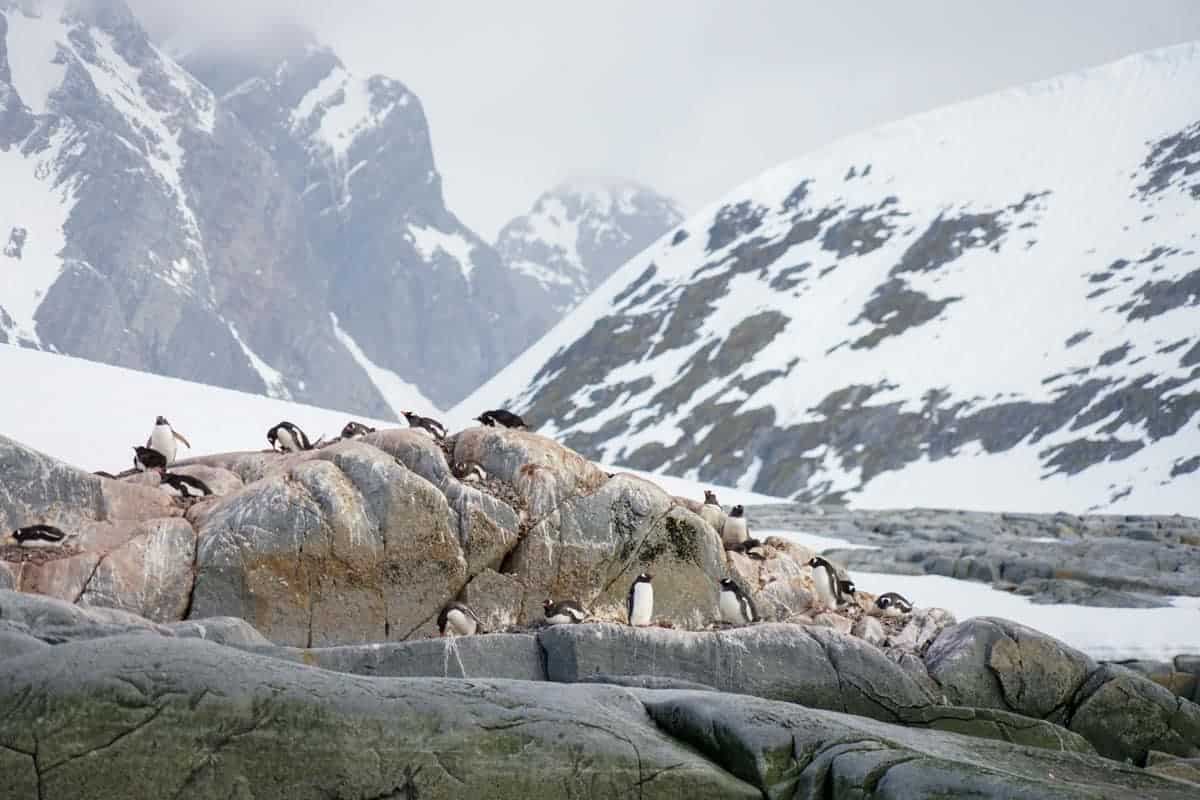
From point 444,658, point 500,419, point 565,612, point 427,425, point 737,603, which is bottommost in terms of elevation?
point 444,658

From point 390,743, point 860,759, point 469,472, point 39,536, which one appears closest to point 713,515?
point 469,472

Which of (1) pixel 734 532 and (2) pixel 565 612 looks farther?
(1) pixel 734 532

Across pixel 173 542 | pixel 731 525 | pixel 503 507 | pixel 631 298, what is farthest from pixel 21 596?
pixel 631 298

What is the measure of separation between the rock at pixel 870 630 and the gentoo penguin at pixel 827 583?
2.36m

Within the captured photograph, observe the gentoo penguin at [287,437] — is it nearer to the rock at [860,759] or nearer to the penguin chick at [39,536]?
the penguin chick at [39,536]

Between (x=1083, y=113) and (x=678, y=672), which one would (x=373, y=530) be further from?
(x=1083, y=113)

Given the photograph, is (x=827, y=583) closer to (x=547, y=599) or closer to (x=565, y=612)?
(x=547, y=599)

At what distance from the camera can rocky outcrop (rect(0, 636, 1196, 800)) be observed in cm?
1034

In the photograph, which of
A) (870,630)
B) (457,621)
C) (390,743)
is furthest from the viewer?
(870,630)

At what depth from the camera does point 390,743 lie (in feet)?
35.1

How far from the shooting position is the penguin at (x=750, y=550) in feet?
77.3

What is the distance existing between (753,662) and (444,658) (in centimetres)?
377

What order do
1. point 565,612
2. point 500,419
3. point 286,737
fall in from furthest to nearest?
1. point 500,419
2. point 565,612
3. point 286,737

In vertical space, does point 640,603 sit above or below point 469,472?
below
